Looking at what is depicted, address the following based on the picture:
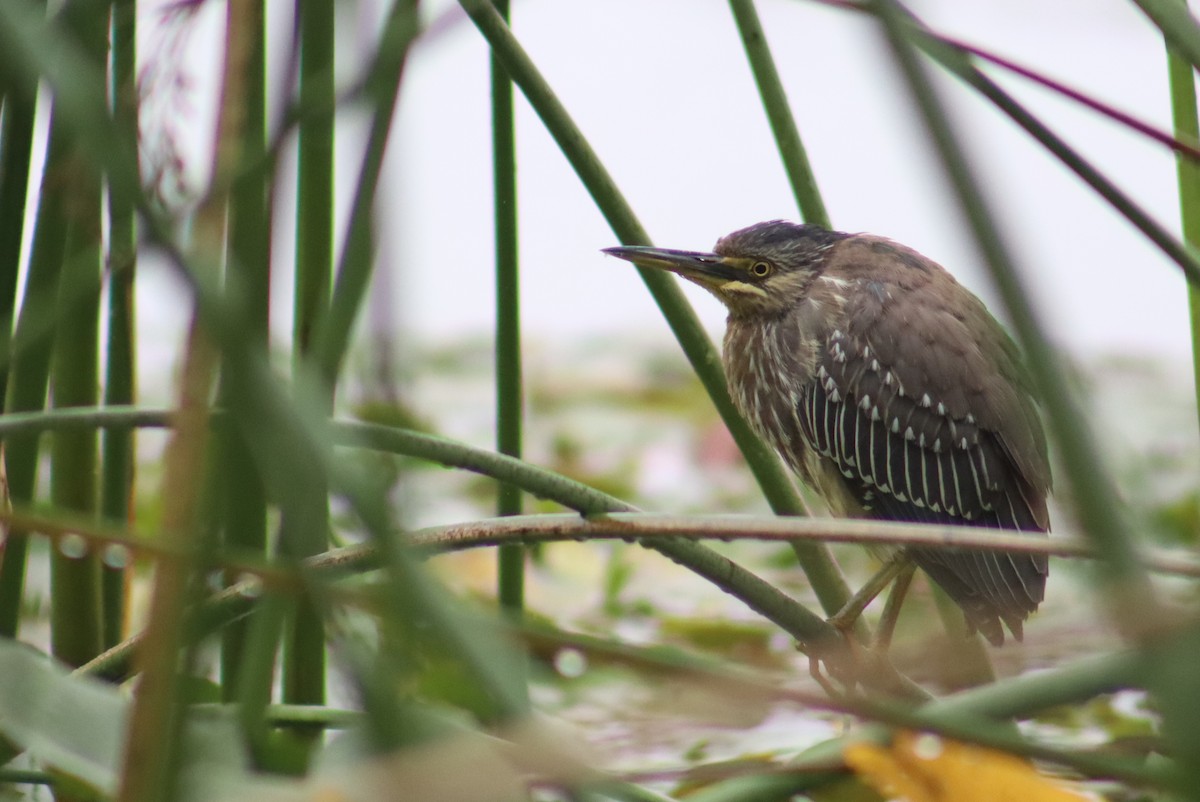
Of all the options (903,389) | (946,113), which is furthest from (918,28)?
(903,389)

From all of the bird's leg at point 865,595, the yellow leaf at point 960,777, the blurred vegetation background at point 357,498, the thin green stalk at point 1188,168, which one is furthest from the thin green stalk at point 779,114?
the yellow leaf at point 960,777

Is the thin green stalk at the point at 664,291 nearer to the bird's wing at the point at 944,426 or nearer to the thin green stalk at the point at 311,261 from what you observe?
the thin green stalk at the point at 311,261

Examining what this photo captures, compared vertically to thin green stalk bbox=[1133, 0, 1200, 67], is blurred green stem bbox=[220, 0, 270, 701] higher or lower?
lower

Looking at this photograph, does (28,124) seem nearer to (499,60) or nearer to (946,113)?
(499,60)

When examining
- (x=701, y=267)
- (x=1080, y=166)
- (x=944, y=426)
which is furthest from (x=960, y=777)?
(x=701, y=267)

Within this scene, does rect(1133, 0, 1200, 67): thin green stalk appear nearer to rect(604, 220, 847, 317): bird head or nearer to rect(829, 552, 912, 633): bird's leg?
rect(829, 552, 912, 633): bird's leg

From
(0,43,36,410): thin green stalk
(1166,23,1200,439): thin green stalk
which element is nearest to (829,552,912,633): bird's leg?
(1166,23,1200,439): thin green stalk
